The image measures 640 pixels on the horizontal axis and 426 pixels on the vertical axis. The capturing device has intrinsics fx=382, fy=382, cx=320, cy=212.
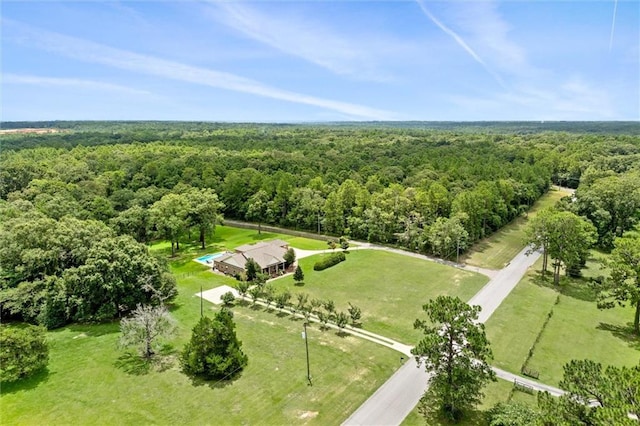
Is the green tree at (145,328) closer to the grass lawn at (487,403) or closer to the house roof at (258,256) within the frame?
the house roof at (258,256)

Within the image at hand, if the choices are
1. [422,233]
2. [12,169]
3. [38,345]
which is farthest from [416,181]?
[12,169]

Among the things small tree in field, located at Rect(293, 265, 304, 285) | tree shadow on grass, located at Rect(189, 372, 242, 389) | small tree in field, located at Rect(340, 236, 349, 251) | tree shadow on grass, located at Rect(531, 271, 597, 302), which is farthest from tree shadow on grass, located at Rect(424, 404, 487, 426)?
small tree in field, located at Rect(340, 236, 349, 251)

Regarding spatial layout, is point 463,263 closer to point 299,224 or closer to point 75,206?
point 299,224

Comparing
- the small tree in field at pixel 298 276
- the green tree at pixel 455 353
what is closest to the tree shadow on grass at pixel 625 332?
the green tree at pixel 455 353

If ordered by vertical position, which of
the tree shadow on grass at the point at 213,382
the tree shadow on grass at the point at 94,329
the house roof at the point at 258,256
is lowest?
the tree shadow on grass at the point at 94,329

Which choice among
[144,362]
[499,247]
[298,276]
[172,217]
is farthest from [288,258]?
[499,247]
